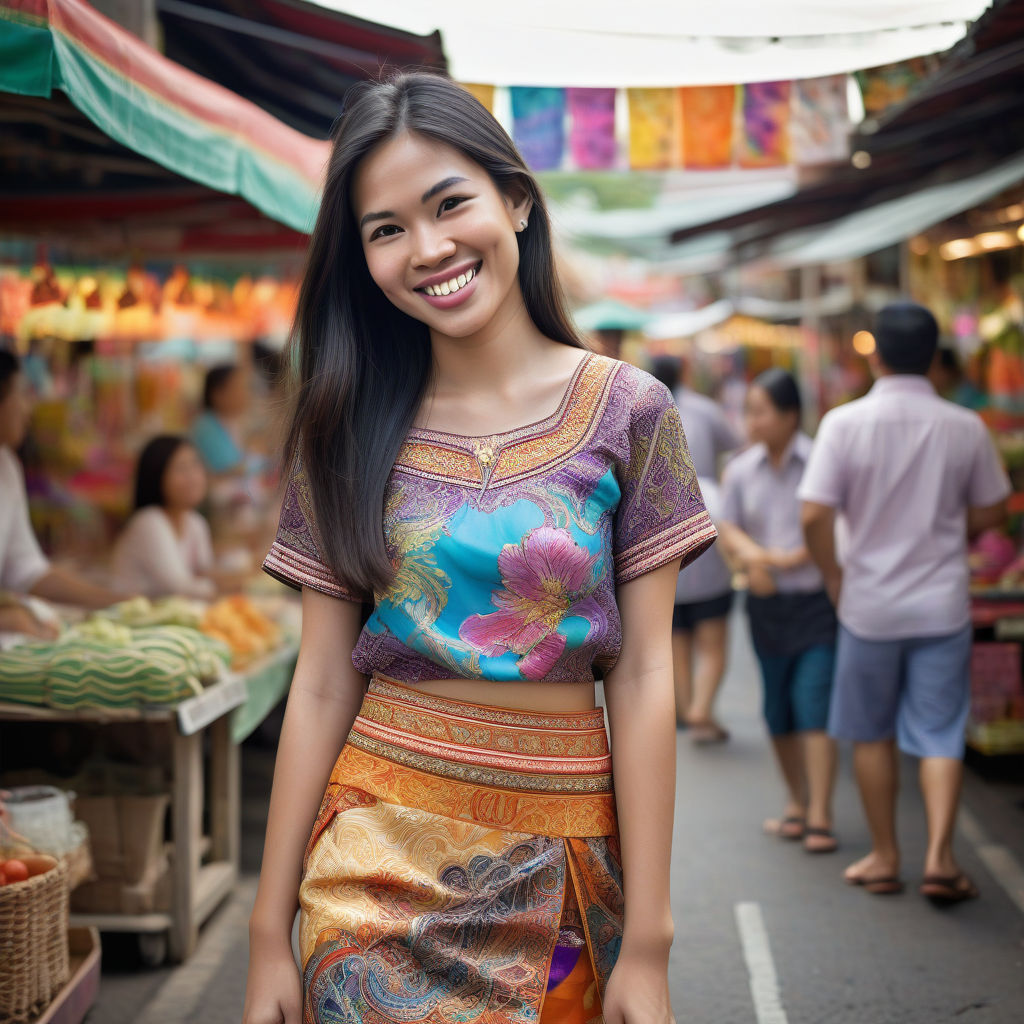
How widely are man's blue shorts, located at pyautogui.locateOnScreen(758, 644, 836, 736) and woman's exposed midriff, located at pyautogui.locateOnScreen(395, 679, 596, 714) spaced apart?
3.93 metres

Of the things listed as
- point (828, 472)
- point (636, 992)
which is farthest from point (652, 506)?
point (828, 472)

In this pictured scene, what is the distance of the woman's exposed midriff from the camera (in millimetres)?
1868

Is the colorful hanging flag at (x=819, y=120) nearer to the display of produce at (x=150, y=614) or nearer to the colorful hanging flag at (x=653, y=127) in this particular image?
the colorful hanging flag at (x=653, y=127)

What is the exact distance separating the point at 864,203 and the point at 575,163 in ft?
13.9

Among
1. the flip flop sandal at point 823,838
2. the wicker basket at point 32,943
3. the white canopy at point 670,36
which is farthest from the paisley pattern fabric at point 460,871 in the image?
the white canopy at point 670,36

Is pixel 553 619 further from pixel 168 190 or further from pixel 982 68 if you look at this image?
pixel 982 68

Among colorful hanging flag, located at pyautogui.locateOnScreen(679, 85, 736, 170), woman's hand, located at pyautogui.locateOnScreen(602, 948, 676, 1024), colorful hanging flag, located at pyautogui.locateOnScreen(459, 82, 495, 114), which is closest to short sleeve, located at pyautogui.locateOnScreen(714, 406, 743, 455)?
colorful hanging flag, located at pyautogui.locateOnScreen(679, 85, 736, 170)

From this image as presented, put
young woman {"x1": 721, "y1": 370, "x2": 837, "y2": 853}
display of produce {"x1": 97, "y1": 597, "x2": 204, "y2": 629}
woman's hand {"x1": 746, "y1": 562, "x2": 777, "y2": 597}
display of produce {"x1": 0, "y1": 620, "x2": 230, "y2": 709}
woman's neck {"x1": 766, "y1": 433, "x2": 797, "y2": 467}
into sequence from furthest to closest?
woman's neck {"x1": 766, "y1": 433, "x2": 797, "y2": 467}
woman's hand {"x1": 746, "y1": 562, "x2": 777, "y2": 597}
young woman {"x1": 721, "y1": 370, "x2": 837, "y2": 853}
display of produce {"x1": 97, "y1": 597, "x2": 204, "y2": 629}
display of produce {"x1": 0, "y1": 620, "x2": 230, "y2": 709}

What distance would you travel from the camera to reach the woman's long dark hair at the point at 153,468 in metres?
6.41

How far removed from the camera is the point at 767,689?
18.9 feet

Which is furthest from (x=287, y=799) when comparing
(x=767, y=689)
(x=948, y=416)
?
(x=767, y=689)

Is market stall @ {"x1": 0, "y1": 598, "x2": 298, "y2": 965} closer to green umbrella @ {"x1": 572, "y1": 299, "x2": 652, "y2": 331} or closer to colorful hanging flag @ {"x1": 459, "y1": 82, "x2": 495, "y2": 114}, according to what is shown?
colorful hanging flag @ {"x1": 459, "y1": 82, "x2": 495, "y2": 114}

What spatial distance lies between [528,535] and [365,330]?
0.52 m

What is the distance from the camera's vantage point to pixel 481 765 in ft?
6.07
